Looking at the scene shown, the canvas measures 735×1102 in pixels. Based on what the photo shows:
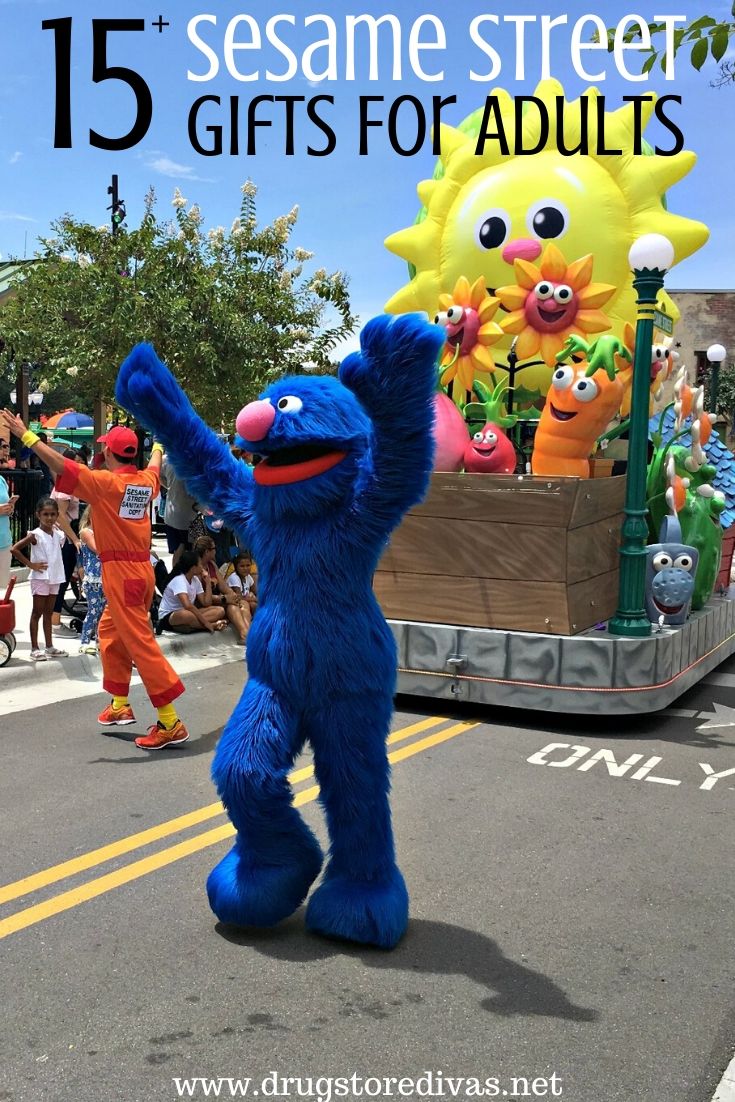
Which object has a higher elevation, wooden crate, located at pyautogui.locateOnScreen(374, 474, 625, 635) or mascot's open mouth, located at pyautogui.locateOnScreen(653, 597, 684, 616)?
wooden crate, located at pyautogui.locateOnScreen(374, 474, 625, 635)

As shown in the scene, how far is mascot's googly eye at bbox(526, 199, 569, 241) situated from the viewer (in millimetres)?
8273

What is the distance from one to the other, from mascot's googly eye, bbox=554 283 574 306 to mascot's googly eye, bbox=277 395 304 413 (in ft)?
15.8

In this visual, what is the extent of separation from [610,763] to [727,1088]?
10.4ft

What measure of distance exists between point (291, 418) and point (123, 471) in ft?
9.38

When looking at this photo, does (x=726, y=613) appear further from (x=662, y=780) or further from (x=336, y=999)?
(x=336, y=999)

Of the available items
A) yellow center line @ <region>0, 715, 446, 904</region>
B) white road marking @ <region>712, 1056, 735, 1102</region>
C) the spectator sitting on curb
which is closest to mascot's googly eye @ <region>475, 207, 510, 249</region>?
the spectator sitting on curb

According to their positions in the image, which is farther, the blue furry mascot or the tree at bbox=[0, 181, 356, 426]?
the tree at bbox=[0, 181, 356, 426]

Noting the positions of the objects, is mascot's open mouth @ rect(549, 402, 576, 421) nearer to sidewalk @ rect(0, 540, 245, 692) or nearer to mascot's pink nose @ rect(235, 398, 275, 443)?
sidewalk @ rect(0, 540, 245, 692)

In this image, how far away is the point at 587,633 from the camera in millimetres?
6738

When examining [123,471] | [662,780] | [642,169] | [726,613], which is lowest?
[662,780]

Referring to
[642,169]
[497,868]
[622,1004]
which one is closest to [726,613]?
[642,169]

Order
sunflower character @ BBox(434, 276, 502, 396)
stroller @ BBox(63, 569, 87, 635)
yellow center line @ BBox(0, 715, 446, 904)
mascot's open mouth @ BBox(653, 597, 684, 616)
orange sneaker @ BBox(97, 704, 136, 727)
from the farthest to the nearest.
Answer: stroller @ BBox(63, 569, 87, 635)
sunflower character @ BBox(434, 276, 502, 396)
mascot's open mouth @ BBox(653, 597, 684, 616)
orange sneaker @ BBox(97, 704, 136, 727)
yellow center line @ BBox(0, 715, 446, 904)

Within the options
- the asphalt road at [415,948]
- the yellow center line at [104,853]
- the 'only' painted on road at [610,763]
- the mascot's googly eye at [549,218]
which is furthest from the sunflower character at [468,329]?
the yellow center line at [104,853]

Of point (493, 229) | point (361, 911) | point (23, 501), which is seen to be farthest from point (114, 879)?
point (23, 501)
